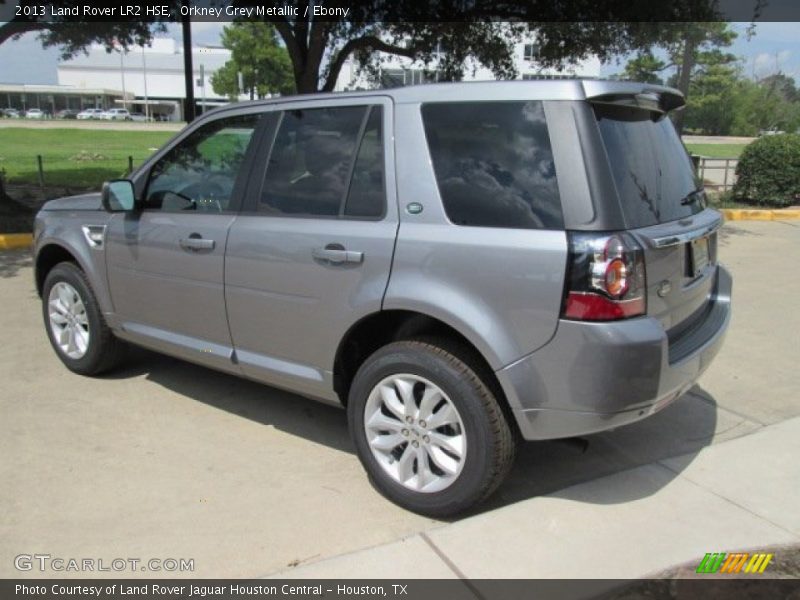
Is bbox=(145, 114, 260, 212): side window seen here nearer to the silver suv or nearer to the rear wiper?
the silver suv

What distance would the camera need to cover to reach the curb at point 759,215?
12.6 meters

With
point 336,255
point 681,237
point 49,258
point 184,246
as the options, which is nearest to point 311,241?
point 336,255

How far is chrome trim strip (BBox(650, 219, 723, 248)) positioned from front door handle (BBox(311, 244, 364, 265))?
1288mm

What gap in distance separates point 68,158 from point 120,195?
2080cm

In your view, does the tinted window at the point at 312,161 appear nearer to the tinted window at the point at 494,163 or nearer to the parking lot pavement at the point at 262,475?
the tinted window at the point at 494,163

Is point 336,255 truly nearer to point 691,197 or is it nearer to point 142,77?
point 691,197

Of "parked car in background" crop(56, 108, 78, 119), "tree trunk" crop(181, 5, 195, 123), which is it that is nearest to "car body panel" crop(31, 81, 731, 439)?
"tree trunk" crop(181, 5, 195, 123)

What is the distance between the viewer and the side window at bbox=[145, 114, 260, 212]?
13.0 feet

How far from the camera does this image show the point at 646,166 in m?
3.09

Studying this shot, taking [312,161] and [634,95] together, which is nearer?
[634,95]

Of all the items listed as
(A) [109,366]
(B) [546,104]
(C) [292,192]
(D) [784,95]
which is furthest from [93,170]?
(D) [784,95]

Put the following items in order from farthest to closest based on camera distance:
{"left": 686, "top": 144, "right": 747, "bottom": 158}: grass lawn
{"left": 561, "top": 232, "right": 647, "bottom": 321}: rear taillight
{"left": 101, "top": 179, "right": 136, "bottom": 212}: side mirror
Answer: {"left": 686, "top": 144, "right": 747, "bottom": 158}: grass lawn, {"left": 101, "top": 179, "right": 136, "bottom": 212}: side mirror, {"left": 561, "top": 232, "right": 647, "bottom": 321}: rear taillight

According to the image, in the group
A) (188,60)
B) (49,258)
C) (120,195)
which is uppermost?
(188,60)

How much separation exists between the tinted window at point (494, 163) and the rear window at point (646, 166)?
266 mm
